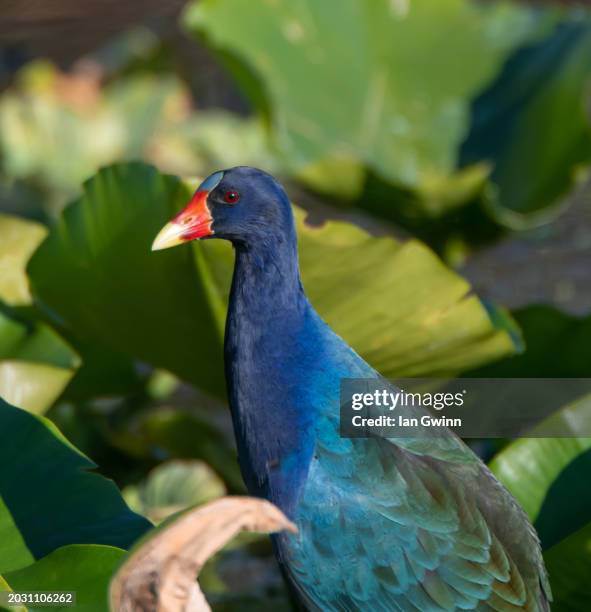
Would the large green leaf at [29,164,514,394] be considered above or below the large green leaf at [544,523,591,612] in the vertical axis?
above

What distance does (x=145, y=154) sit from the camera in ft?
12.1

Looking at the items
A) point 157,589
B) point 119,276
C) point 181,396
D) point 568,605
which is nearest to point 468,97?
point 181,396

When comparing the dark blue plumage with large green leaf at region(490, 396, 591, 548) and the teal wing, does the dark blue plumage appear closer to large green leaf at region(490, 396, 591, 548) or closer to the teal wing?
the teal wing

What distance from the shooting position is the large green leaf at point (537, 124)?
96.3 inches

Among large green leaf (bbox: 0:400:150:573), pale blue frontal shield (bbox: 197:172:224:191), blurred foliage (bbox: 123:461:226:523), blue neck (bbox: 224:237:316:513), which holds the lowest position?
blurred foliage (bbox: 123:461:226:523)

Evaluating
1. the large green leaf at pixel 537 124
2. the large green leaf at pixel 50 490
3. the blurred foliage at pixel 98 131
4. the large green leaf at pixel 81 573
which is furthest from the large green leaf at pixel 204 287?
the blurred foliage at pixel 98 131

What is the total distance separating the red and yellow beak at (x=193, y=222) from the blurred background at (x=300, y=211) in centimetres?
9

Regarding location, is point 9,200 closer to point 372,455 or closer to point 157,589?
point 372,455

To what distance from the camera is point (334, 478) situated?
52.3 inches

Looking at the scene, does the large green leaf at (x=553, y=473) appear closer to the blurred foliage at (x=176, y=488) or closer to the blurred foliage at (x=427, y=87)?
the blurred foliage at (x=176, y=488)

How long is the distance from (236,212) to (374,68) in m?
1.44

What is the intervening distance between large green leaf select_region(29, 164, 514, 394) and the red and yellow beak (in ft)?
0.28

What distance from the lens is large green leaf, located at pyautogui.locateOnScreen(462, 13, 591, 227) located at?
245 cm

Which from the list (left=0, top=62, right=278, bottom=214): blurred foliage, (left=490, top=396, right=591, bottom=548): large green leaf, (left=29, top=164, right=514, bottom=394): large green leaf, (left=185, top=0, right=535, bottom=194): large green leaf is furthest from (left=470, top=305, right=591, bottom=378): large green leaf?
(left=0, top=62, right=278, bottom=214): blurred foliage
